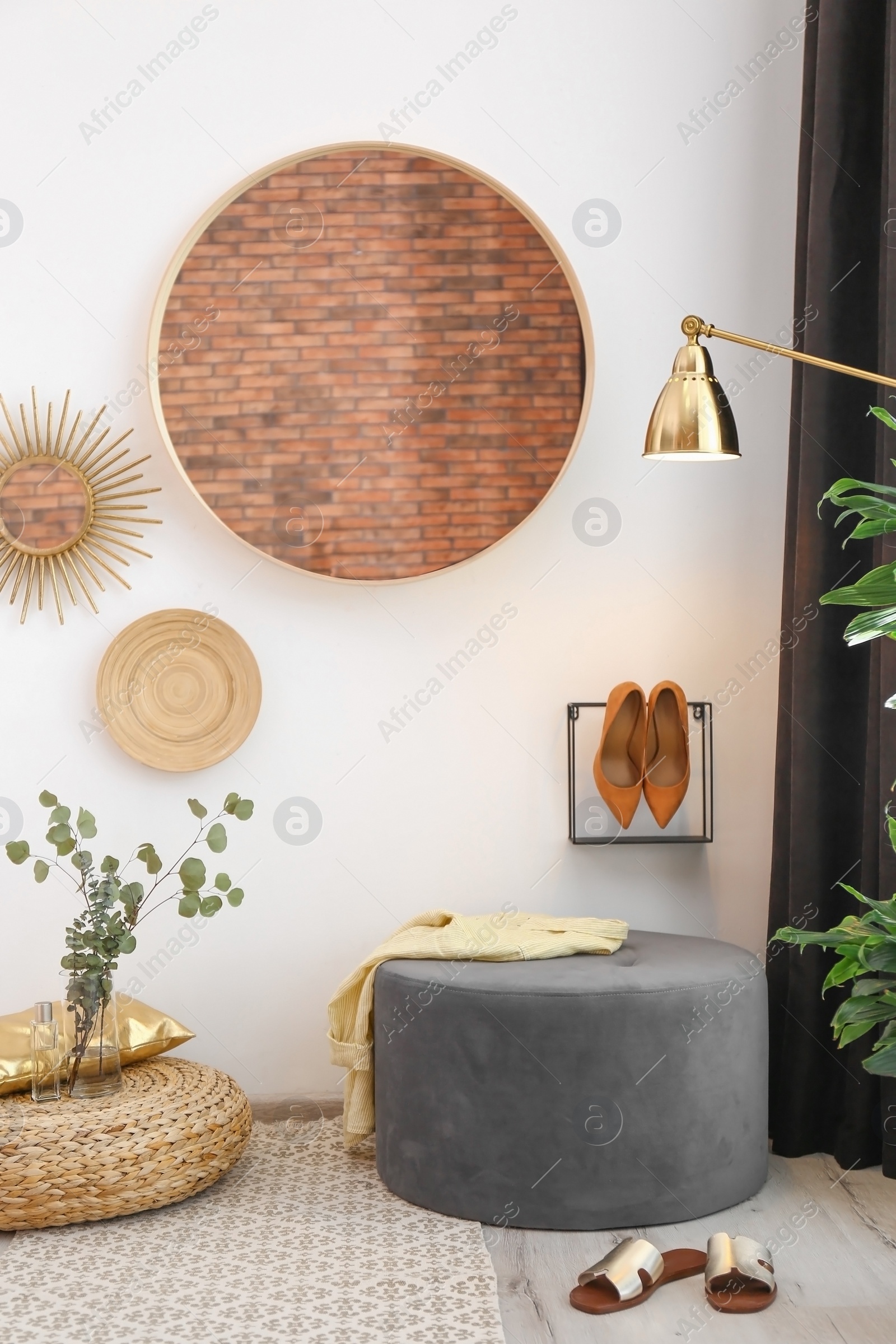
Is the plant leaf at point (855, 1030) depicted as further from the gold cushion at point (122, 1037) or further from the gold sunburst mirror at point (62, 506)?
the gold sunburst mirror at point (62, 506)

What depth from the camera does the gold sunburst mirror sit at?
97.2 inches

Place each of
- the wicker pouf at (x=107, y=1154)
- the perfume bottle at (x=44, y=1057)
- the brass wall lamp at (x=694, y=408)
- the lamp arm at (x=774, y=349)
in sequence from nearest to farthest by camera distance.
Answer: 1. the lamp arm at (x=774, y=349)
2. the brass wall lamp at (x=694, y=408)
3. the wicker pouf at (x=107, y=1154)
4. the perfume bottle at (x=44, y=1057)

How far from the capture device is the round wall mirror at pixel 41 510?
247cm

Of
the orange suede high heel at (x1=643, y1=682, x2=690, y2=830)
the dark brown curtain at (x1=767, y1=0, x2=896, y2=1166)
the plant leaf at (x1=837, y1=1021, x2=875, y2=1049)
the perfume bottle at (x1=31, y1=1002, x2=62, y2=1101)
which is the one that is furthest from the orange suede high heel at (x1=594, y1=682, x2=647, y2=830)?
the perfume bottle at (x1=31, y1=1002, x2=62, y2=1101)

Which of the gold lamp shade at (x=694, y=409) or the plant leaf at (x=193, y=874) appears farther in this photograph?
the plant leaf at (x=193, y=874)

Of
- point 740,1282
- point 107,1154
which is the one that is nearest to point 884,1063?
point 740,1282

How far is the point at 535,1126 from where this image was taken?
6.26ft

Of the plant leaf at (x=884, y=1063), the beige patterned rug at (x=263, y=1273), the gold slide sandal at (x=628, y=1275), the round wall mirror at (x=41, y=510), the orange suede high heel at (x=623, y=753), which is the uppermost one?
the round wall mirror at (x=41, y=510)

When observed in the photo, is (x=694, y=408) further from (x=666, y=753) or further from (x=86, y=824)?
(x=86, y=824)

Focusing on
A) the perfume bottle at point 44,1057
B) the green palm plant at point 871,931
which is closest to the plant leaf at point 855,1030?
the green palm plant at point 871,931

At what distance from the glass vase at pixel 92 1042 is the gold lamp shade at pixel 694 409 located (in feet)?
4.58

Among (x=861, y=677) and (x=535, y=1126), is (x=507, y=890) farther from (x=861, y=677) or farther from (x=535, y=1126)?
(x=861, y=677)

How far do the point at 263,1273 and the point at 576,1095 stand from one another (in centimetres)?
57

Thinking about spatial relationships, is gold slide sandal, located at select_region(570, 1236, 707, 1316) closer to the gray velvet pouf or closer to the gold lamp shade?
the gray velvet pouf
